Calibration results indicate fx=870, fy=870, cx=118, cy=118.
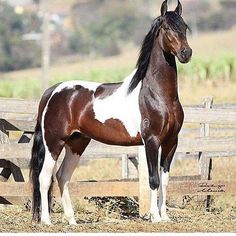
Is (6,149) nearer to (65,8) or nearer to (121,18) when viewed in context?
(121,18)

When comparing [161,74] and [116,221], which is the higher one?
[161,74]

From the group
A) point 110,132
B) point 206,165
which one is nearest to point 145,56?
point 110,132

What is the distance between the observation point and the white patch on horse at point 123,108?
9.38 meters

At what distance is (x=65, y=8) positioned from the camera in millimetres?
138000

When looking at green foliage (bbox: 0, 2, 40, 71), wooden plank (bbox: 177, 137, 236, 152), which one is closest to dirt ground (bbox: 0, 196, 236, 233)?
wooden plank (bbox: 177, 137, 236, 152)

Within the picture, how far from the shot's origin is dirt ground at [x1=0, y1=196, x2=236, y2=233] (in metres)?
8.89

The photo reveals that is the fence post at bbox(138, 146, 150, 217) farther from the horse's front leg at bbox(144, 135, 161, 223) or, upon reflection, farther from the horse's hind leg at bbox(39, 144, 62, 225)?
the horse's hind leg at bbox(39, 144, 62, 225)

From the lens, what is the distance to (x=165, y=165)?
9.41 metres

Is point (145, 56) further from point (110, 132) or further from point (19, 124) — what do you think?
point (19, 124)

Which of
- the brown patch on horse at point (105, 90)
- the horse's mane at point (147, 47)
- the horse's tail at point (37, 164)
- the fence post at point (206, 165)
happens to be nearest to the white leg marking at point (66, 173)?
the horse's tail at point (37, 164)

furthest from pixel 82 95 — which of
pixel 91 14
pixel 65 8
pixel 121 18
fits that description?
pixel 65 8

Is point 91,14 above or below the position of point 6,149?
above

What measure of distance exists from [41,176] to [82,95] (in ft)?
3.35

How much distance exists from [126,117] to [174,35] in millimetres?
1026
